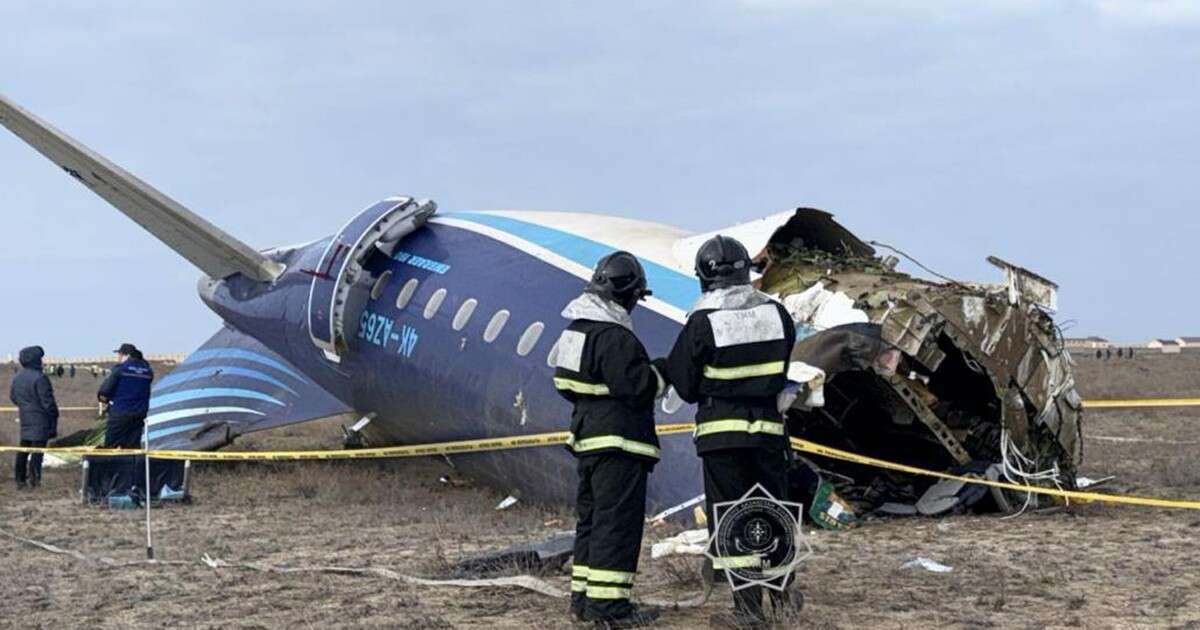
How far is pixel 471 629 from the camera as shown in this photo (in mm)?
7758

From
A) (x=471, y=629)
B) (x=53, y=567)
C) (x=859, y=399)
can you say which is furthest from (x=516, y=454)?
(x=471, y=629)

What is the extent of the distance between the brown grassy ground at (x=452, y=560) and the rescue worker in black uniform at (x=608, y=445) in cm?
48

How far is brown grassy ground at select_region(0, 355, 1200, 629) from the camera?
26.8 feet

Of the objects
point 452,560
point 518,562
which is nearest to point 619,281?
point 518,562

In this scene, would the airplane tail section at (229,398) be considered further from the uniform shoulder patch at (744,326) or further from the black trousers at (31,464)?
the uniform shoulder patch at (744,326)

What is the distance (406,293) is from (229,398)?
591cm

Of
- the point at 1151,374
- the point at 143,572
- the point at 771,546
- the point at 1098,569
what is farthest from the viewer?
the point at 1151,374

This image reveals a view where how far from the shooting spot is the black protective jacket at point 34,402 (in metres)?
18.1

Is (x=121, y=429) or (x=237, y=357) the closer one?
(x=121, y=429)

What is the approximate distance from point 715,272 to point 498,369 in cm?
624

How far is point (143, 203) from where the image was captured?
57.5 feet

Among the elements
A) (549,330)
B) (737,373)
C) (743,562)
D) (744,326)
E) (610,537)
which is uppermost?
(549,330)

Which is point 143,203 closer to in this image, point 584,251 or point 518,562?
point 584,251

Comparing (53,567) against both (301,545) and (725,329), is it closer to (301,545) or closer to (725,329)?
(301,545)
